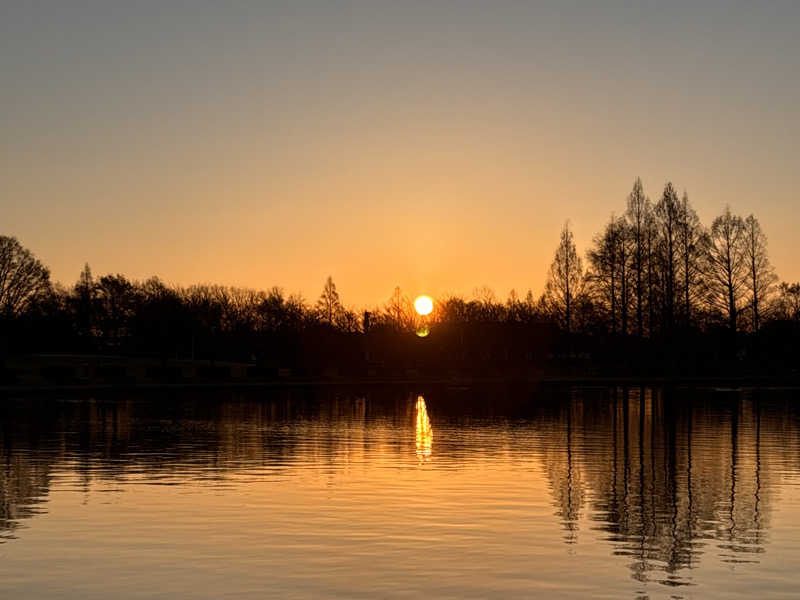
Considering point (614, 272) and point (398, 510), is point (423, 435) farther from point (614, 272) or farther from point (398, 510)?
point (614, 272)

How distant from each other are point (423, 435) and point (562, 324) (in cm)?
7471

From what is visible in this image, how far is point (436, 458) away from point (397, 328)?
93.5 m

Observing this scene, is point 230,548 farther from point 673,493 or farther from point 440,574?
point 673,493

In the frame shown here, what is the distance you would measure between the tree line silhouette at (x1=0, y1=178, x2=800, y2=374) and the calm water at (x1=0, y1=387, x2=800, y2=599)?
5584 centimetres

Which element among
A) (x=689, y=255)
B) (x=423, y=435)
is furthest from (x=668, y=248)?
(x=423, y=435)

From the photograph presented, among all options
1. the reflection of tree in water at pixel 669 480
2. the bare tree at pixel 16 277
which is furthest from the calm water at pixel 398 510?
the bare tree at pixel 16 277

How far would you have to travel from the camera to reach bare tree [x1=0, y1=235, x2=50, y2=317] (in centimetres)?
11431

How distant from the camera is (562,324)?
107 meters

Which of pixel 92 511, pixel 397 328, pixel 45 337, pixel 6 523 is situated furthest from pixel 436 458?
pixel 45 337

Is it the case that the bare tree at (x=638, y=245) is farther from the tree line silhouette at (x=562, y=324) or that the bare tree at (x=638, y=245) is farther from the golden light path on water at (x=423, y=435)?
the golden light path on water at (x=423, y=435)

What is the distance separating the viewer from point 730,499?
20.1 metres

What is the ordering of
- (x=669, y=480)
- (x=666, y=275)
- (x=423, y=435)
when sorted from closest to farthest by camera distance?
(x=669, y=480), (x=423, y=435), (x=666, y=275)

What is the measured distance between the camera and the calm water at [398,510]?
1327 cm

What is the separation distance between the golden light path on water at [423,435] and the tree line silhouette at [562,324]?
4886 centimetres
